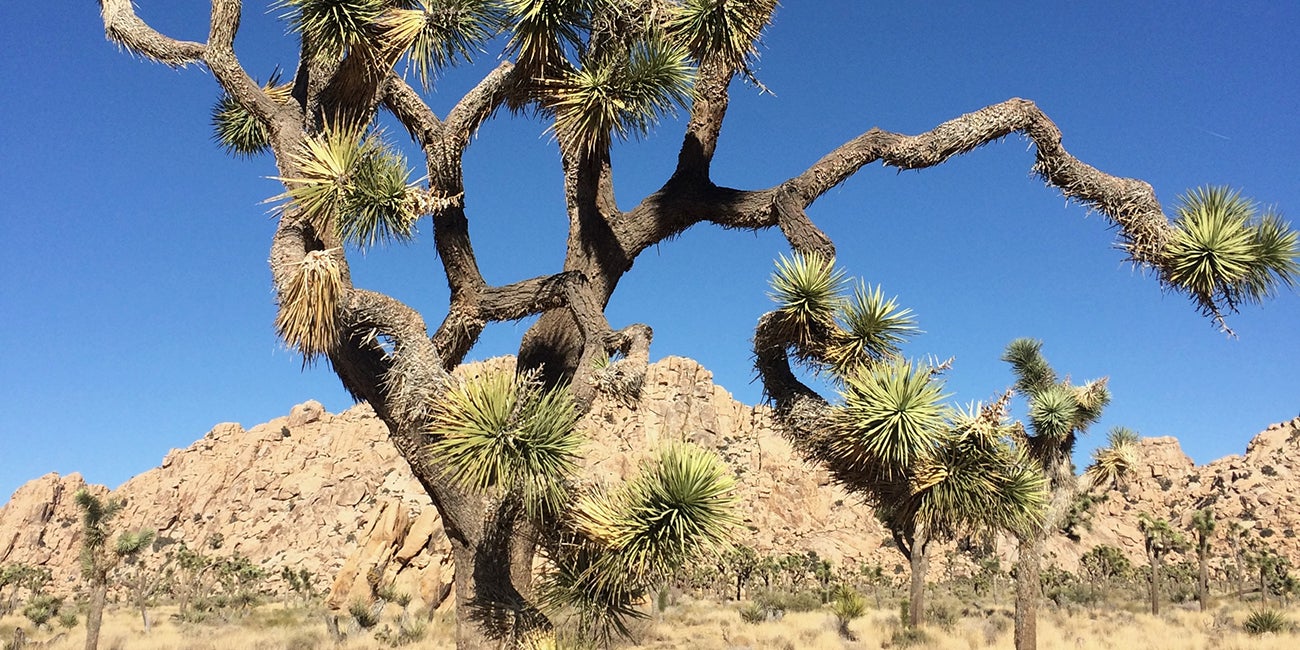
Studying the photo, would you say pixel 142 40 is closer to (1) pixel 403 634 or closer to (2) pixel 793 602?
(1) pixel 403 634

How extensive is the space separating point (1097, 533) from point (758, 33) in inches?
2735

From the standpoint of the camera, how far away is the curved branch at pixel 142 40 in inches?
261

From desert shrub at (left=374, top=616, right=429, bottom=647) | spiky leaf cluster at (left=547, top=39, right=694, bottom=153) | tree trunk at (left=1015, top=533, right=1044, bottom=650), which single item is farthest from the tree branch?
desert shrub at (left=374, top=616, right=429, bottom=647)

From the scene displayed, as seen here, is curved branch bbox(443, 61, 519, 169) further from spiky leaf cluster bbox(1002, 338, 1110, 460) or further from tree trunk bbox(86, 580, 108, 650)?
tree trunk bbox(86, 580, 108, 650)

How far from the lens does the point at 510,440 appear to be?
4.34 metres

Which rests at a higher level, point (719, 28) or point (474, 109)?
point (719, 28)

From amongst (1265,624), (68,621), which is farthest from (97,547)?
(1265,624)

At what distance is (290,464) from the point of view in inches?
2756

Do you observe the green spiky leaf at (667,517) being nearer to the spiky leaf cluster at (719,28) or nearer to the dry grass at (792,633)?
the spiky leaf cluster at (719,28)

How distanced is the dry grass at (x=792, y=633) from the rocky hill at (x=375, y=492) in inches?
841

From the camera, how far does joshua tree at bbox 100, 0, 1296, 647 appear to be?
5.07 meters

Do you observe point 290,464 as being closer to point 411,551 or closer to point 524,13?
point 411,551

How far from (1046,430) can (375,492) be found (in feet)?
180

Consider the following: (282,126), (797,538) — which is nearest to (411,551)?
(282,126)
